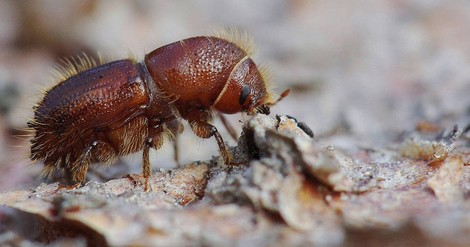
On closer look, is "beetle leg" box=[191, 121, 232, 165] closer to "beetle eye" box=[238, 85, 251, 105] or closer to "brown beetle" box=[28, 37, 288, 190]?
"brown beetle" box=[28, 37, 288, 190]

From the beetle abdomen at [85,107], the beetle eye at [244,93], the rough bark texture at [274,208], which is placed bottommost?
the rough bark texture at [274,208]

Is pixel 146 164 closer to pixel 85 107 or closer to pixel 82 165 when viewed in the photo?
pixel 82 165

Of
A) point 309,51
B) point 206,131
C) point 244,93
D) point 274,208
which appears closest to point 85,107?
point 206,131

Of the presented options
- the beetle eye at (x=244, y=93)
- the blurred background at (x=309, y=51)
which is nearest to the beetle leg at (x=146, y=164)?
the blurred background at (x=309, y=51)

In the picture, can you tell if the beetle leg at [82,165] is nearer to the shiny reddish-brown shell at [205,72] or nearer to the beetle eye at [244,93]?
the shiny reddish-brown shell at [205,72]

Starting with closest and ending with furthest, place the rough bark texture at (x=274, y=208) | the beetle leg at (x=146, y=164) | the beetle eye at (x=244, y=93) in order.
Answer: the rough bark texture at (x=274, y=208)
the beetle leg at (x=146, y=164)
the beetle eye at (x=244, y=93)

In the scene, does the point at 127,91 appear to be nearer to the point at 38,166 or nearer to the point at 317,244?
the point at 38,166
